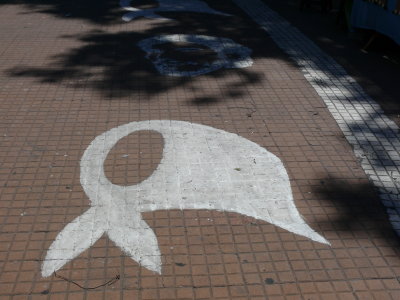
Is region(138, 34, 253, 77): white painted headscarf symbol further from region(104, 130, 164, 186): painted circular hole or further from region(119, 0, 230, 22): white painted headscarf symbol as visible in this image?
region(104, 130, 164, 186): painted circular hole

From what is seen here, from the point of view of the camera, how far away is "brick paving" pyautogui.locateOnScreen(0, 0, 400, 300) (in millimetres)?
4312

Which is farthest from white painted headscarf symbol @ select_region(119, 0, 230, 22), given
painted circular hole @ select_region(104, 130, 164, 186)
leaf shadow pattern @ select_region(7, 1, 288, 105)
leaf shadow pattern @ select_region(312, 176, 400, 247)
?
leaf shadow pattern @ select_region(312, 176, 400, 247)

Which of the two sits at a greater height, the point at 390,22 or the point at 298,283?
the point at 390,22

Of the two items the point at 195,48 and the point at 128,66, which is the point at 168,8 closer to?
the point at 195,48

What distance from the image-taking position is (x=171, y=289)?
421 centimetres

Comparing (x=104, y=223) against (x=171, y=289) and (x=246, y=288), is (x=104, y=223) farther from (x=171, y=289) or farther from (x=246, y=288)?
(x=246, y=288)

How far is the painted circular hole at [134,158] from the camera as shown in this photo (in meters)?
5.65

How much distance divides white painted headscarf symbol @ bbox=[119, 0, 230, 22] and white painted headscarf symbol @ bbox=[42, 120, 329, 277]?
20.6 ft

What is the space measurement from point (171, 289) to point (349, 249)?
173 centimetres

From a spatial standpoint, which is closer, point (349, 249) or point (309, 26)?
point (349, 249)

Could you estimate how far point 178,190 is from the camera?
5.45m

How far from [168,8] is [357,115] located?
23.4 ft

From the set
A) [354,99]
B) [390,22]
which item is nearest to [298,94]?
[354,99]

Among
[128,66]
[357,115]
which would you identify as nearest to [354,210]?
[357,115]
